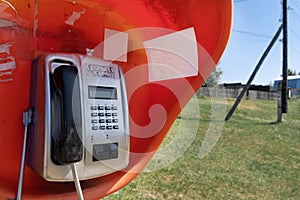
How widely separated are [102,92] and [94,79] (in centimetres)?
4

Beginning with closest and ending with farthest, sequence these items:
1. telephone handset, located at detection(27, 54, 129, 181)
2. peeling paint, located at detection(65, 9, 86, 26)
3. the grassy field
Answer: telephone handset, located at detection(27, 54, 129, 181)
peeling paint, located at detection(65, 9, 86, 26)
the grassy field

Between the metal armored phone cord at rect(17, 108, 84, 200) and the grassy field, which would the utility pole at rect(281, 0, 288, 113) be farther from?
the metal armored phone cord at rect(17, 108, 84, 200)

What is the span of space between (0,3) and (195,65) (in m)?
0.64

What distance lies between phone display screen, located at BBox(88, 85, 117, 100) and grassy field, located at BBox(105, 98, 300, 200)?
47cm

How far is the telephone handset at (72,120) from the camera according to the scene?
0.66 m

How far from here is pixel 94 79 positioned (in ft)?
2.38

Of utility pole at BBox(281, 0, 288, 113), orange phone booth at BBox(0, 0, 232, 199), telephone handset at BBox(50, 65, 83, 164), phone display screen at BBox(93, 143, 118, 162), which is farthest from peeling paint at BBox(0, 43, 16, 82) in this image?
utility pole at BBox(281, 0, 288, 113)

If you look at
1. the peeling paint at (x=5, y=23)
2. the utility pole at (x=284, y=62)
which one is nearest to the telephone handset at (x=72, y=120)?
the peeling paint at (x=5, y=23)

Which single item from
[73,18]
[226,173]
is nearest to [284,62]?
[226,173]

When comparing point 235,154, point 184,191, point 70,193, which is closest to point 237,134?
Result: point 235,154

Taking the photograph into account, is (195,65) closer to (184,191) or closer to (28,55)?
(28,55)

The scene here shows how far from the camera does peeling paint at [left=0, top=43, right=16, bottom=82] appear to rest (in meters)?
0.69

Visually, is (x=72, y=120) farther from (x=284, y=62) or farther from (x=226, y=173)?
(x=284, y=62)

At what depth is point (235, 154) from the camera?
3.62 metres
